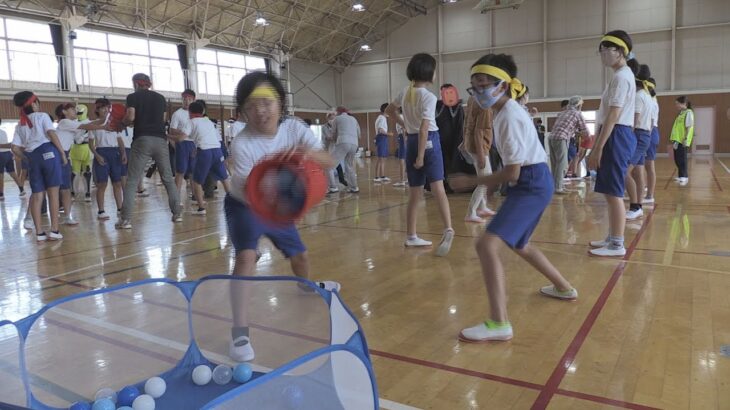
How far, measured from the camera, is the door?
20375mm

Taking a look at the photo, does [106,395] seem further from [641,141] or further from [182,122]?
[182,122]

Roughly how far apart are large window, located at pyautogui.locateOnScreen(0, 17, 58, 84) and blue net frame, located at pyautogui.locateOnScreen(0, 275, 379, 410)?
1639cm

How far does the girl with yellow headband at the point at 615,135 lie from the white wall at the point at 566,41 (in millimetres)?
19263

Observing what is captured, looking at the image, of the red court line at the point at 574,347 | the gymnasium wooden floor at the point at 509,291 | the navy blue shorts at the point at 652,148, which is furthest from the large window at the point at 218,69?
the red court line at the point at 574,347

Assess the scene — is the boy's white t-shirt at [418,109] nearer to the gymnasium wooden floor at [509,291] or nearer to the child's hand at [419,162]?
the child's hand at [419,162]

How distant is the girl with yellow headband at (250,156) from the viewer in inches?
90.8

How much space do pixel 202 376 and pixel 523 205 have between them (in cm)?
173

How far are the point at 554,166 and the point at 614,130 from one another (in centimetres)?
463

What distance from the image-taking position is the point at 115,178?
7.45 metres

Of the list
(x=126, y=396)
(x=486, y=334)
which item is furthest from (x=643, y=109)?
(x=126, y=396)

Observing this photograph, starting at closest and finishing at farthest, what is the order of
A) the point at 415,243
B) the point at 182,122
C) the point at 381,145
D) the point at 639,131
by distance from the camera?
the point at 415,243 < the point at 639,131 < the point at 182,122 < the point at 381,145

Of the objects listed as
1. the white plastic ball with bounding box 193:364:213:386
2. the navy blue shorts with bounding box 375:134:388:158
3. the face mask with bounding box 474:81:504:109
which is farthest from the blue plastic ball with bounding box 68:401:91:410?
the navy blue shorts with bounding box 375:134:388:158

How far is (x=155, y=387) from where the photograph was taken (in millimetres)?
2195

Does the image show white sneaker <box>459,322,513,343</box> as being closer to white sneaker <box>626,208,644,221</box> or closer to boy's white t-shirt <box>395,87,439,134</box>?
boy's white t-shirt <box>395,87,439,134</box>
